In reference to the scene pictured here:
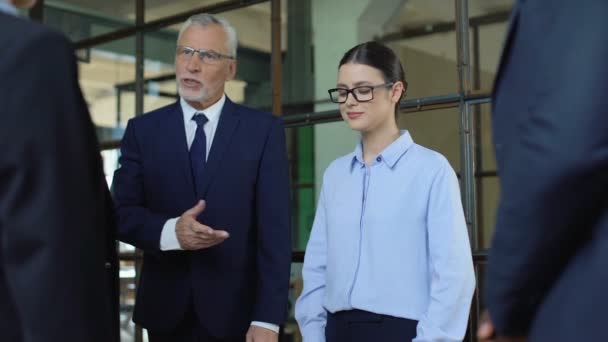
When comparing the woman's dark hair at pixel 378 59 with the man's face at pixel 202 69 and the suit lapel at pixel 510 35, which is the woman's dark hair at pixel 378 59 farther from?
the suit lapel at pixel 510 35

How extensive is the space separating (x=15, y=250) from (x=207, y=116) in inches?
60.1

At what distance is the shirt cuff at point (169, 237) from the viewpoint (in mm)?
2447

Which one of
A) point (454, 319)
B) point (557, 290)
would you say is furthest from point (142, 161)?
point (557, 290)

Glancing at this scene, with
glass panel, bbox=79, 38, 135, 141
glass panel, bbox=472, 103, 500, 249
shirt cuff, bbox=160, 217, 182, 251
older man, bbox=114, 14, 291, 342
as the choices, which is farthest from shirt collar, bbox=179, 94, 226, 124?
glass panel, bbox=79, 38, 135, 141

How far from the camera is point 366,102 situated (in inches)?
96.6

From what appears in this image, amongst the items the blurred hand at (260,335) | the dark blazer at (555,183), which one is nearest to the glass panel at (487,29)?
the blurred hand at (260,335)

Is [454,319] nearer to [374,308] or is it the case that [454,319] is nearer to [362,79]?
[374,308]

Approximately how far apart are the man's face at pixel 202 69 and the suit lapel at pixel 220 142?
9cm

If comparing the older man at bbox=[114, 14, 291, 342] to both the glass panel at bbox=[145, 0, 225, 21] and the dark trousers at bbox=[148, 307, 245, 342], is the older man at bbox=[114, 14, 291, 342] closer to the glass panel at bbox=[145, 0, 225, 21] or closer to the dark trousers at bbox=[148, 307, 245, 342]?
the dark trousers at bbox=[148, 307, 245, 342]

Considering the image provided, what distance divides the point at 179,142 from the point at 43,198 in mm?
1438

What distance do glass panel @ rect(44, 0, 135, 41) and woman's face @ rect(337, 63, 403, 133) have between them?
2.66 meters

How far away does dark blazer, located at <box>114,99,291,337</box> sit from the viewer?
2.56 metres

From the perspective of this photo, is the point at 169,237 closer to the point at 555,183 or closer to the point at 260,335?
the point at 260,335

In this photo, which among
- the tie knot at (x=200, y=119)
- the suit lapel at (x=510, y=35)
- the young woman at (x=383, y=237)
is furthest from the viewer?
the tie knot at (x=200, y=119)
